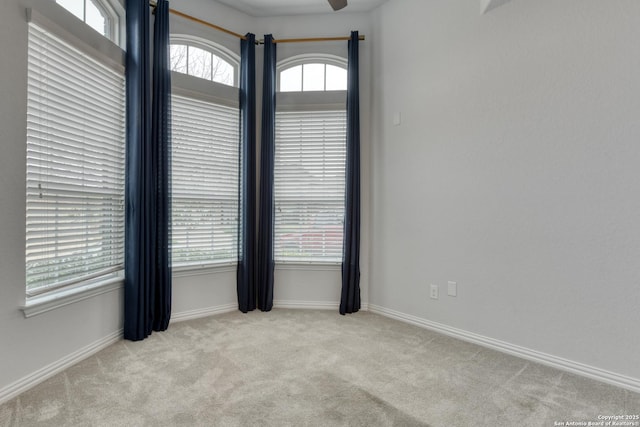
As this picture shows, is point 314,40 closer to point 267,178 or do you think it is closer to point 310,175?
point 310,175

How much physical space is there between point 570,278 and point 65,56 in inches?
144

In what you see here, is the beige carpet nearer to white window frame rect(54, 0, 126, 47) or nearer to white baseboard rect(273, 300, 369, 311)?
white baseboard rect(273, 300, 369, 311)

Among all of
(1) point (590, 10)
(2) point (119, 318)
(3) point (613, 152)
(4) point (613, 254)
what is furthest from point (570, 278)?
(2) point (119, 318)

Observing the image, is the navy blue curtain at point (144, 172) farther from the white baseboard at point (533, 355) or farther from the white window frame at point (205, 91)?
the white baseboard at point (533, 355)

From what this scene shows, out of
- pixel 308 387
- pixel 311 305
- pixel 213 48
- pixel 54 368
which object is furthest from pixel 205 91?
pixel 308 387

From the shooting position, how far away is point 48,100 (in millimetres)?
2154

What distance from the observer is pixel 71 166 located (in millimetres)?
2322

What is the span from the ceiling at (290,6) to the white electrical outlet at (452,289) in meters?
2.82

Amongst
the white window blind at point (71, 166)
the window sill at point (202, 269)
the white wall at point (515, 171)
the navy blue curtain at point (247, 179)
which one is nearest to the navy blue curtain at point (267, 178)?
the navy blue curtain at point (247, 179)

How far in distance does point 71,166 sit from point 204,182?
1167 mm

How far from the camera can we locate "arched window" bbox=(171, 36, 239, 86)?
3.29 metres

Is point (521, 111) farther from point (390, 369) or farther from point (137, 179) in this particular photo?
point (137, 179)

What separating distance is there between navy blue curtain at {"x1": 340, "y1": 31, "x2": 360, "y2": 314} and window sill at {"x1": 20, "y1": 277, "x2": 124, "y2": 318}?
2012mm

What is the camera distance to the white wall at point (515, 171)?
209 centimetres
